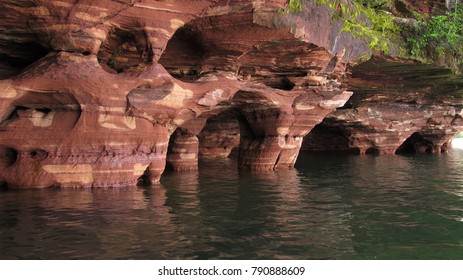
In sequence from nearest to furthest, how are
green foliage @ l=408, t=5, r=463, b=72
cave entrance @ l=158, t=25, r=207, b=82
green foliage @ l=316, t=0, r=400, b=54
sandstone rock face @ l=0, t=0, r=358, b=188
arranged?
sandstone rock face @ l=0, t=0, r=358, b=188 → cave entrance @ l=158, t=25, r=207, b=82 → green foliage @ l=316, t=0, r=400, b=54 → green foliage @ l=408, t=5, r=463, b=72

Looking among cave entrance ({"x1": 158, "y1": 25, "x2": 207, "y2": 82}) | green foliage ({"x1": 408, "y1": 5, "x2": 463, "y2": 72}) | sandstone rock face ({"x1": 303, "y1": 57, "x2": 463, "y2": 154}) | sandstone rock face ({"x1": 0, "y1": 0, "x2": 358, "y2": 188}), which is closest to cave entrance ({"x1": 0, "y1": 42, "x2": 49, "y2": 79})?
sandstone rock face ({"x1": 0, "y1": 0, "x2": 358, "y2": 188})

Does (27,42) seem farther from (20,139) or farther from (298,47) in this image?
(298,47)

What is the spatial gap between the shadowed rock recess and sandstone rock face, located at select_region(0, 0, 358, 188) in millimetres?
29

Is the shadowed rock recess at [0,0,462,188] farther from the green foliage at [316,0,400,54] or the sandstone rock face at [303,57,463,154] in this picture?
the sandstone rock face at [303,57,463,154]

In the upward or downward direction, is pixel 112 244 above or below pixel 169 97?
below

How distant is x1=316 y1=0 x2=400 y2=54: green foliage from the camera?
13420 millimetres

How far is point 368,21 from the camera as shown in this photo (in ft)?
50.4

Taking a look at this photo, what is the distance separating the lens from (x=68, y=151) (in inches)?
416

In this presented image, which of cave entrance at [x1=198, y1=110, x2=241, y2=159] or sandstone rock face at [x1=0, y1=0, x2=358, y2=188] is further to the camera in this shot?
cave entrance at [x1=198, y1=110, x2=241, y2=159]

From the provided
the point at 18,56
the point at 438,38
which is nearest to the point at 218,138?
the point at 438,38

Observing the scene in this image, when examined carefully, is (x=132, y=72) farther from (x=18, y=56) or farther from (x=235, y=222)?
(x=235, y=222)

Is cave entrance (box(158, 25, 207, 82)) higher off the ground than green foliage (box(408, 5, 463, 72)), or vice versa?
green foliage (box(408, 5, 463, 72))

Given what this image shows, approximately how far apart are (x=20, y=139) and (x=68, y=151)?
1197 millimetres

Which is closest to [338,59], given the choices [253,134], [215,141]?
[253,134]
